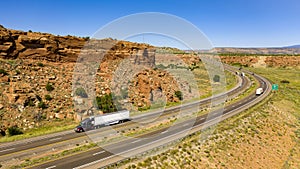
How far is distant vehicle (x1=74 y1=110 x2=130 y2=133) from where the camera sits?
37.8 m

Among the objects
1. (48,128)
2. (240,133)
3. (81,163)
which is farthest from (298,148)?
(48,128)

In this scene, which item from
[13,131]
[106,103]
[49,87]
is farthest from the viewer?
[106,103]

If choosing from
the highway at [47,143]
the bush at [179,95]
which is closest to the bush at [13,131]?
the highway at [47,143]

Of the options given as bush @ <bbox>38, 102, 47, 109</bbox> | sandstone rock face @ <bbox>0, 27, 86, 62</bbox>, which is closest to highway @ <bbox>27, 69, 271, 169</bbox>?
bush @ <bbox>38, 102, 47, 109</bbox>

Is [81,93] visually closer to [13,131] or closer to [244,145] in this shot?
[13,131]

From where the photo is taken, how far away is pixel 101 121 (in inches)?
1542

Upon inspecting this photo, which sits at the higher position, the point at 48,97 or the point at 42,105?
the point at 48,97

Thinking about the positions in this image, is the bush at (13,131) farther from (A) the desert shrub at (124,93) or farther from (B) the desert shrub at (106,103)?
(A) the desert shrub at (124,93)

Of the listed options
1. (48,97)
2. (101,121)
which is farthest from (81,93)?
(101,121)

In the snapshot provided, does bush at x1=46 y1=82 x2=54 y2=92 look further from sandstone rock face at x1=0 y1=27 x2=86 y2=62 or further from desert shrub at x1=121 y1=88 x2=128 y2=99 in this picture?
desert shrub at x1=121 y1=88 x2=128 y2=99

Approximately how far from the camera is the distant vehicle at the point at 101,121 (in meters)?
37.8

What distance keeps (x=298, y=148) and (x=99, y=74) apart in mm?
42493

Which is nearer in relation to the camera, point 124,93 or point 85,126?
point 85,126

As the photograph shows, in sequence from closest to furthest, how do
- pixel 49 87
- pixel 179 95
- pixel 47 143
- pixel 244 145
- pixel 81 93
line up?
pixel 47 143 → pixel 244 145 → pixel 49 87 → pixel 81 93 → pixel 179 95
